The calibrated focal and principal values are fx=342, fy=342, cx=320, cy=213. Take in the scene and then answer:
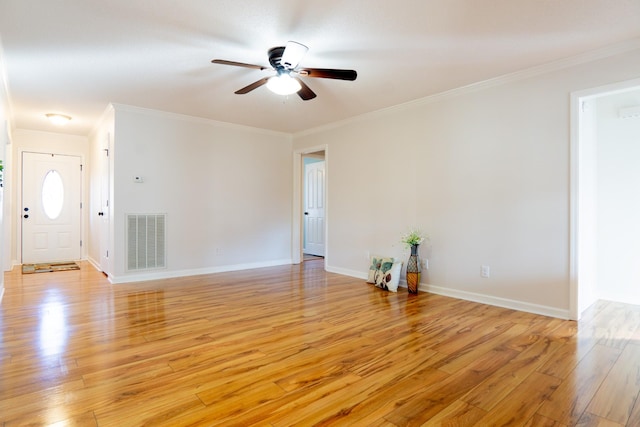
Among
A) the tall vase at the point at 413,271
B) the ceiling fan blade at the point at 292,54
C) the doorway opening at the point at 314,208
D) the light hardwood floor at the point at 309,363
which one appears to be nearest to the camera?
the light hardwood floor at the point at 309,363

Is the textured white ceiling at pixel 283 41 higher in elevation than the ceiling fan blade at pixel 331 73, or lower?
higher

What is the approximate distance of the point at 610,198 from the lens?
4.10 m

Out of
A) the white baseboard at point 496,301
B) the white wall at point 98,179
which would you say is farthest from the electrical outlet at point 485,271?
the white wall at point 98,179

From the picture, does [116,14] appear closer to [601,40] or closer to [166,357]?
[166,357]

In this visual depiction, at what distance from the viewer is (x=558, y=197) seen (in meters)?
3.39

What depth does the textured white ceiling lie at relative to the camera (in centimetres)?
246

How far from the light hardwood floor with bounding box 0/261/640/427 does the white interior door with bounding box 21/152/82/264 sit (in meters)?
3.25

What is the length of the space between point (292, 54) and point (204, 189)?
3458 mm

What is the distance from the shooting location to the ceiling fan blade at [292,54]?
270 centimetres

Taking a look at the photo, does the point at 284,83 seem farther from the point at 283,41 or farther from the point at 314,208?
the point at 314,208

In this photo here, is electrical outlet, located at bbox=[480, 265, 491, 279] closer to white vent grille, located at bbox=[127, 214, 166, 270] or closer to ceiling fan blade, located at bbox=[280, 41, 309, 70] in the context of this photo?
ceiling fan blade, located at bbox=[280, 41, 309, 70]

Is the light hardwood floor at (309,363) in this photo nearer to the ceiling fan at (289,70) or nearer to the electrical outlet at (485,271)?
the electrical outlet at (485,271)

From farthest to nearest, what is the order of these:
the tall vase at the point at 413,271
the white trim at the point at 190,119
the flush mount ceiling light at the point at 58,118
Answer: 1. the flush mount ceiling light at the point at 58,118
2. the white trim at the point at 190,119
3. the tall vase at the point at 413,271

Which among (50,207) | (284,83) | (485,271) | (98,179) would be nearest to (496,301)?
(485,271)
